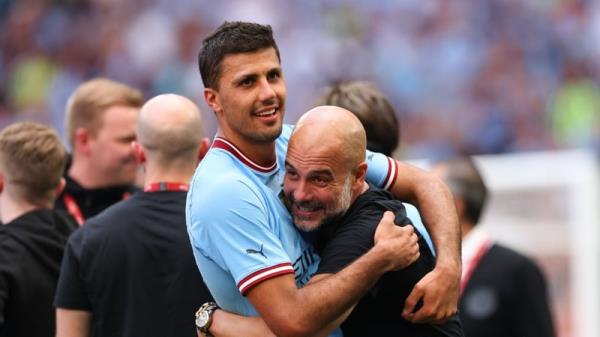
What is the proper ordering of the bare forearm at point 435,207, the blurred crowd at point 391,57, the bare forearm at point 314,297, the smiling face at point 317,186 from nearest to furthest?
the bare forearm at point 314,297
the smiling face at point 317,186
the bare forearm at point 435,207
the blurred crowd at point 391,57

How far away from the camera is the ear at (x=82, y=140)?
5422mm

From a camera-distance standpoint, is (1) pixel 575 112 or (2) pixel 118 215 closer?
(2) pixel 118 215

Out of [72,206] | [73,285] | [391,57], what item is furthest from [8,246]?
[391,57]

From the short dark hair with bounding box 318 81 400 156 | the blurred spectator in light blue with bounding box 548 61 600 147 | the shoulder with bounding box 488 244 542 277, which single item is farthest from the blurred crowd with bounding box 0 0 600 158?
the short dark hair with bounding box 318 81 400 156

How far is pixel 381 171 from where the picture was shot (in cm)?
394

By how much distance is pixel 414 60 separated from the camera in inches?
524

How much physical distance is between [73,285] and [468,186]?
2.52 meters

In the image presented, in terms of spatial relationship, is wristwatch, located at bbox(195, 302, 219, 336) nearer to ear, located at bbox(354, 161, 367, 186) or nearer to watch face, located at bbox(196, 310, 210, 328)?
watch face, located at bbox(196, 310, 210, 328)

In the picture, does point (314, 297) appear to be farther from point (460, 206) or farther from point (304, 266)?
point (460, 206)

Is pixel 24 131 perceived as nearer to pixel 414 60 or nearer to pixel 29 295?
pixel 29 295

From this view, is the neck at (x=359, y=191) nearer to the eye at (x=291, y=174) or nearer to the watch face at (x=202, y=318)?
the eye at (x=291, y=174)

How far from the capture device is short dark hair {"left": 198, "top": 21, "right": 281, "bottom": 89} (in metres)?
3.61

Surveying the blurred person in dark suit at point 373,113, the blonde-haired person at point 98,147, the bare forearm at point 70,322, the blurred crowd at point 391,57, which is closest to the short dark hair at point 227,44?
the blurred person in dark suit at point 373,113

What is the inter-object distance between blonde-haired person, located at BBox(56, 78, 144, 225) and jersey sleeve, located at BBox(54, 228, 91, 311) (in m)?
1.15
